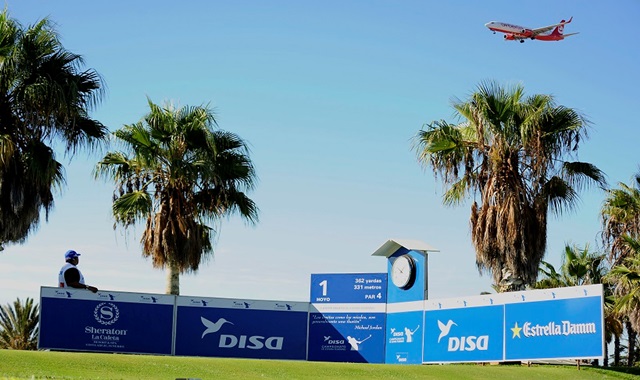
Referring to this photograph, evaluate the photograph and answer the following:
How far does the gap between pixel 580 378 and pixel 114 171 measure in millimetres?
14191

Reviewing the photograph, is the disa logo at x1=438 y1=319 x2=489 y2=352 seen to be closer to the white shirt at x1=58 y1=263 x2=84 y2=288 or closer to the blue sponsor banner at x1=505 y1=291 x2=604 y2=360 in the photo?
the blue sponsor banner at x1=505 y1=291 x2=604 y2=360

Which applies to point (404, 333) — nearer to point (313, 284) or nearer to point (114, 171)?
point (313, 284)

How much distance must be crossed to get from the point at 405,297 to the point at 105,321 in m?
7.63

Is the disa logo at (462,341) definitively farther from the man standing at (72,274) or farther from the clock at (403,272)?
the man standing at (72,274)

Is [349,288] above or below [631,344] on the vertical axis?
above

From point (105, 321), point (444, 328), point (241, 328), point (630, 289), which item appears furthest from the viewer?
point (630, 289)

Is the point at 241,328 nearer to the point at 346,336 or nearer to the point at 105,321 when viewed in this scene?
the point at 346,336

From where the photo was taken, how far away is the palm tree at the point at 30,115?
2380 cm

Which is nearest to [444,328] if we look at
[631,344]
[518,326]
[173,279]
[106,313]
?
[518,326]

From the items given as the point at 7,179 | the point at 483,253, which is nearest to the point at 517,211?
the point at 483,253

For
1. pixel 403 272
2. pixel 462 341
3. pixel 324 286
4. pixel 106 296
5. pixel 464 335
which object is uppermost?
pixel 403 272

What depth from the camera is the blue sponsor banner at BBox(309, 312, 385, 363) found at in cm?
2661

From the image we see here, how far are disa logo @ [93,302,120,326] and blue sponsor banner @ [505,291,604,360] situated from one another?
31.4 feet

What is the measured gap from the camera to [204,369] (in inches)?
707
